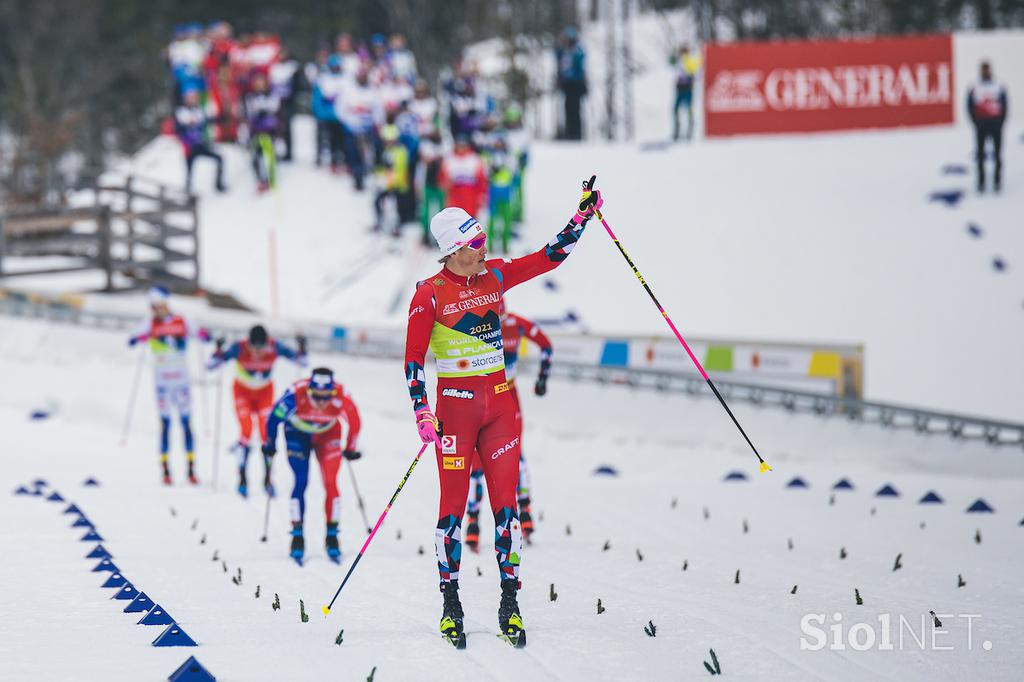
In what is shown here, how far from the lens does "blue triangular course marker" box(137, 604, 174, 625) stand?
7914mm

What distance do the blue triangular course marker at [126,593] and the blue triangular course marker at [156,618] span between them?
41cm

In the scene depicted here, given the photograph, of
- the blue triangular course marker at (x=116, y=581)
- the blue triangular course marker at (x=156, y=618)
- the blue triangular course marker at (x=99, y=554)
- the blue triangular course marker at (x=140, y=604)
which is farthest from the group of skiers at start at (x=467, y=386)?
the blue triangular course marker at (x=99, y=554)

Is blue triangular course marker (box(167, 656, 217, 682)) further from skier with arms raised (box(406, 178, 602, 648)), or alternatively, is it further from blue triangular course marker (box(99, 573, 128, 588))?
blue triangular course marker (box(99, 573, 128, 588))

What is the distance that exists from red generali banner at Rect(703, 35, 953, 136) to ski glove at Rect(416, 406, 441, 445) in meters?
19.6

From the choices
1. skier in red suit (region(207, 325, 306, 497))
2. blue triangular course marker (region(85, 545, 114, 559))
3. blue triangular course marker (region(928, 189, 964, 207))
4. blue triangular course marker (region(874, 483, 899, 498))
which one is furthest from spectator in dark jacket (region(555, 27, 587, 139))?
blue triangular course marker (region(85, 545, 114, 559))

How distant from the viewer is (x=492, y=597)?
8812 millimetres

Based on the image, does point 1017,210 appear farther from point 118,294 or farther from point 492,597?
point 492,597

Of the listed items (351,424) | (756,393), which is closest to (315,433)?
(351,424)

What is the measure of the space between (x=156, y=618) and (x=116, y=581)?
1114 mm

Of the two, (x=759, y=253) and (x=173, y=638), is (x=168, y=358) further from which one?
(x=759, y=253)

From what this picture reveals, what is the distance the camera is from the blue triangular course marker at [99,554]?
977cm

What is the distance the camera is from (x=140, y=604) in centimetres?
836

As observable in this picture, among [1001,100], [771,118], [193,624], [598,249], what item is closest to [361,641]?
[193,624]

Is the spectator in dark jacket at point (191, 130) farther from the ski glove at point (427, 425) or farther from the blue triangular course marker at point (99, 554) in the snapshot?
the ski glove at point (427, 425)
